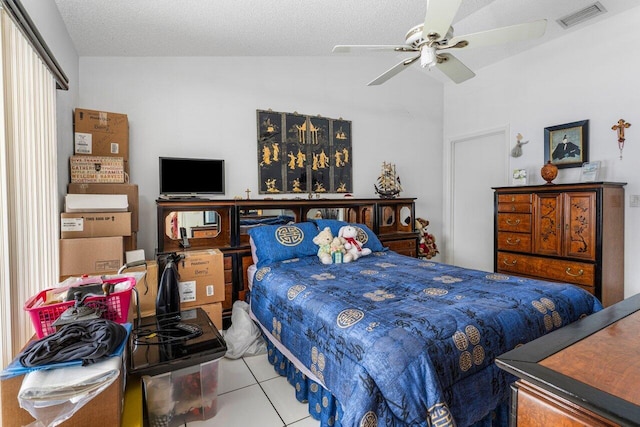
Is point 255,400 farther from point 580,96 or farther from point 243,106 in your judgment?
point 580,96

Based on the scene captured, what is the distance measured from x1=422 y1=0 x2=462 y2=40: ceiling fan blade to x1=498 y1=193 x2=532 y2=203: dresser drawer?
234 cm

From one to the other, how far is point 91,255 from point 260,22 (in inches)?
90.4

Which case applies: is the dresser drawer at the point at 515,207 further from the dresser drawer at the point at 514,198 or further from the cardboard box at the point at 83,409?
the cardboard box at the point at 83,409

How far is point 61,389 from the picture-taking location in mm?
1072

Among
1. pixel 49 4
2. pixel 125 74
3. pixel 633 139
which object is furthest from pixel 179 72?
pixel 633 139

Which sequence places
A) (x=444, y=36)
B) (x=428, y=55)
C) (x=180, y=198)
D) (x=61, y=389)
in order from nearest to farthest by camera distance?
(x=61, y=389), (x=444, y=36), (x=428, y=55), (x=180, y=198)

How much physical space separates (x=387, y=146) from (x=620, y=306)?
3.59 meters

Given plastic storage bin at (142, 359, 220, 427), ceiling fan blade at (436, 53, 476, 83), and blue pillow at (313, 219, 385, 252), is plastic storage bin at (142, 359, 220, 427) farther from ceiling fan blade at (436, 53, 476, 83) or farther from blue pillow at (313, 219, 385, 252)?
ceiling fan blade at (436, 53, 476, 83)

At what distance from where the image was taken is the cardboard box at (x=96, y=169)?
245 centimetres

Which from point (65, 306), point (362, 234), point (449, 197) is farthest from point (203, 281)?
point (449, 197)

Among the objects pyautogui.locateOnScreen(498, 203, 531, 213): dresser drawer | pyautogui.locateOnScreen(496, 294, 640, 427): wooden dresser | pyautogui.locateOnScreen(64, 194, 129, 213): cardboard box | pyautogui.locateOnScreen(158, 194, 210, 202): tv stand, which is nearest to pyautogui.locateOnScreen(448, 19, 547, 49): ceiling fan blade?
pyautogui.locateOnScreen(496, 294, 640, 427): wooden dresser

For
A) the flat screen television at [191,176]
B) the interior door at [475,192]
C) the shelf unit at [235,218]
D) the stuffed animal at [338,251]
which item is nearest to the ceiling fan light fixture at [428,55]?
the stuffed animal at [338,251]

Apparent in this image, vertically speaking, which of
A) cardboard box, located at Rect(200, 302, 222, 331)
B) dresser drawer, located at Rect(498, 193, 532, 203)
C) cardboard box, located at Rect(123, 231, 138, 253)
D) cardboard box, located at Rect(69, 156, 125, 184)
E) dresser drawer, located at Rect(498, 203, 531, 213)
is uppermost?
cardboard box, located at Rect(69, 156, 125, 184)

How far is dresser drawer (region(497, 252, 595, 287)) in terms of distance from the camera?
2988 mm
